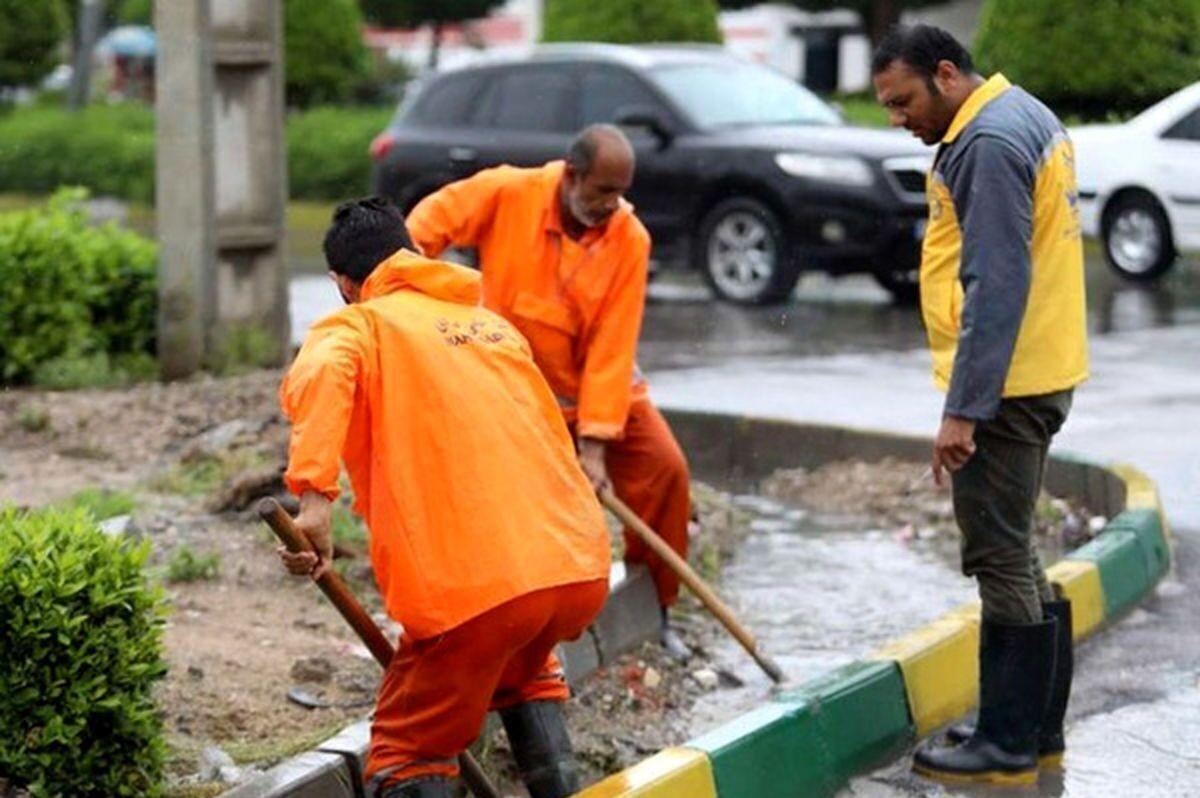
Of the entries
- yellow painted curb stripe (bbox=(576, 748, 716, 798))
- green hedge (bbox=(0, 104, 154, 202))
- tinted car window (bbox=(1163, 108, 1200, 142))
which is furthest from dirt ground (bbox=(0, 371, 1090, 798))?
green hedge (bbox=(0, 104, 154, 202))

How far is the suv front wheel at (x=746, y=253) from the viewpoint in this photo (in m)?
17.3

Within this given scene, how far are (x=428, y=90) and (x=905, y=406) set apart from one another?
7.79 metres

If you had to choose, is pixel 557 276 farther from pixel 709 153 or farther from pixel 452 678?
pixel 709 153

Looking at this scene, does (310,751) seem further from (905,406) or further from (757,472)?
(905,406)

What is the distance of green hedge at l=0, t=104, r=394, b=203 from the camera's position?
90.4ft

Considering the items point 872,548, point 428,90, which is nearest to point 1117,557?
point 872,548

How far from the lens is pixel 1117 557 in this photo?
810cm

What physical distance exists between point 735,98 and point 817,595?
9998mm

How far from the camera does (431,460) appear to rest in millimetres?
4980

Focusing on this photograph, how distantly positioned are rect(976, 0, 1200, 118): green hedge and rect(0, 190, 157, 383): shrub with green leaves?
13726 millimetres

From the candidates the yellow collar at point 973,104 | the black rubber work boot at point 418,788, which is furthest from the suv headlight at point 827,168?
the black rubber work boot at point 418,788

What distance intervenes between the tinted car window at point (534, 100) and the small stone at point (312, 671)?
11.8 meters

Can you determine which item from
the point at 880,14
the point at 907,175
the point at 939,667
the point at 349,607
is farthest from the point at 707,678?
the point at 880,14

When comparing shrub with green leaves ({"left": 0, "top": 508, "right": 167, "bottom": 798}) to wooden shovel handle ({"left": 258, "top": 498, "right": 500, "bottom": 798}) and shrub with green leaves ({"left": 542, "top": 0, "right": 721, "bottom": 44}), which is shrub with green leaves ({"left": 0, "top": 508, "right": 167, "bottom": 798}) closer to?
wooden shovel handle ({"left": 258, "top": 498, "right": 500, "bottom": 798})
